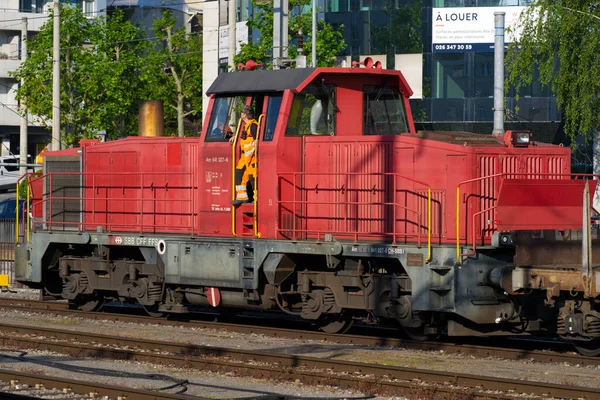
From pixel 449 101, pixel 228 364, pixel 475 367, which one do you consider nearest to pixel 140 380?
pixel 228 364

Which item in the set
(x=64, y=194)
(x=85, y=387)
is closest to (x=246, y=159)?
(x=64, y=194)

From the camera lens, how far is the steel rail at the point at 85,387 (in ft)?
34.3

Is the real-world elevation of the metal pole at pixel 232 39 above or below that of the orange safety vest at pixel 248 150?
above

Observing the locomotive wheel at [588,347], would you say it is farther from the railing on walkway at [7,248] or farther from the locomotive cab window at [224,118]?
the railing on walkway at [7,248]

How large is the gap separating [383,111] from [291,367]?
15.9ft

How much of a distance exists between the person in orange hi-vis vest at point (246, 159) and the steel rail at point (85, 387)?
186 inches

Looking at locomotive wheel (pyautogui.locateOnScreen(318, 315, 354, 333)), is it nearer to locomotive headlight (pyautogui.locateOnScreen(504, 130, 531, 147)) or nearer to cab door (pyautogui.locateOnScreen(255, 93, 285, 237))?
cab door (pyautogui.locateOnScreen(255, 93, 285, 237))

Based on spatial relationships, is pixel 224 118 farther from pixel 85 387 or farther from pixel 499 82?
pixel 499 82

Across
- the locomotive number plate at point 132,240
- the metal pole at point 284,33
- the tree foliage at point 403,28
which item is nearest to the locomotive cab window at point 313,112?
the locomotive number plate at point 132,240

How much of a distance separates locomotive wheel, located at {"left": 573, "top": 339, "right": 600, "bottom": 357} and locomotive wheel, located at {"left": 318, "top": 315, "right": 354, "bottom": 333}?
3566 millimetres

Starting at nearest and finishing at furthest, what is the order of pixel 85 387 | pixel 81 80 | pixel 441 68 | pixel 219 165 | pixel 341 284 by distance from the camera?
pixel 85 387 → pixel 341 284 → pixel 219 165 → pixel 441 68 → pixel 81 80

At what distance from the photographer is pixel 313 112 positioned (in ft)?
50.7

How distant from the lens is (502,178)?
46.0 ft

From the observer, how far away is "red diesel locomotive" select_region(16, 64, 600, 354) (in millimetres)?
13695
